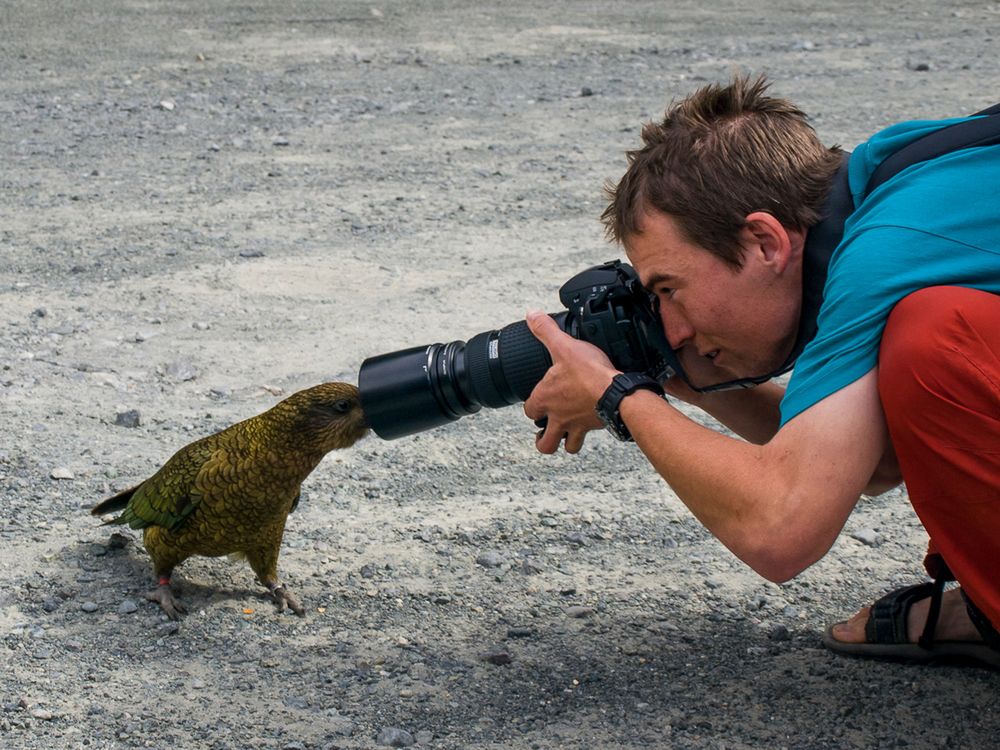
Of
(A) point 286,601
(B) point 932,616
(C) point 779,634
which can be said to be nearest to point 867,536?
(C) point 779,634

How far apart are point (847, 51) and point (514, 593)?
30.4 feet

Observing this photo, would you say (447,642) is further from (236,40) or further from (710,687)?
(236,40)

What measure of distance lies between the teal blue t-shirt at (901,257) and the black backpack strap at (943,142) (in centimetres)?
3

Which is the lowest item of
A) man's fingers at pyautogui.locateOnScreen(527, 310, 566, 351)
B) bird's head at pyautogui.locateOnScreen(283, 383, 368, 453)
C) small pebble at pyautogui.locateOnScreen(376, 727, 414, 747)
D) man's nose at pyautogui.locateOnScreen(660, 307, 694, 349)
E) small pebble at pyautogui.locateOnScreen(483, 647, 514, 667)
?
small pebble at pyautogui.locateOnScreen(483, 647, 514, 667)

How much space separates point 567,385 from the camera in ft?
9.98

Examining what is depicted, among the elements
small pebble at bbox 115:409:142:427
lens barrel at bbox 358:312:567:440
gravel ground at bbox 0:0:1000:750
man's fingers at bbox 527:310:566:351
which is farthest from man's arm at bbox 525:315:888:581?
small pebble at bbox 115:409:142:427

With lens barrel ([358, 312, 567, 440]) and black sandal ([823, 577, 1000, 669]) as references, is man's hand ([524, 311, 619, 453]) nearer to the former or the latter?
lens barrel ([358, 312, 567, 440])

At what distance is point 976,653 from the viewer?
3.43 meters

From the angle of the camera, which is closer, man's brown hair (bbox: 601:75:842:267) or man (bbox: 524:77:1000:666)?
man (bbox: 524:77:1000:666)

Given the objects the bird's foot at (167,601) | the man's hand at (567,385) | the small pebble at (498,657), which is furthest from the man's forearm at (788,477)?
the bird's foot at (167,601)

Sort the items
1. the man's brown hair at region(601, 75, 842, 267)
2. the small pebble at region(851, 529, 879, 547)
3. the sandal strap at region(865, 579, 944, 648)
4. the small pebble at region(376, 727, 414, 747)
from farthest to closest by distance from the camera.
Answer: the small pebble at region(851, 529, 879, 547)
the sandal strap at region(865, 579, 944, 648)
the small pebble at region(376, 727, 414, 747)
the man's brown hair at region(601, 75, 842, 267)

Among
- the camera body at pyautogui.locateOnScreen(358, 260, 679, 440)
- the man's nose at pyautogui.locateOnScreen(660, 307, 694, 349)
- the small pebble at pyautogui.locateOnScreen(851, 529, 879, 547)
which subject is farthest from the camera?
the small pebble at pyautogui.locateOnScreen(851, 529, 879, 547)

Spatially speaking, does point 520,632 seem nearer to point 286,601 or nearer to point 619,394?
point 286,601

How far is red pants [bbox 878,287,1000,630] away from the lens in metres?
2.46
